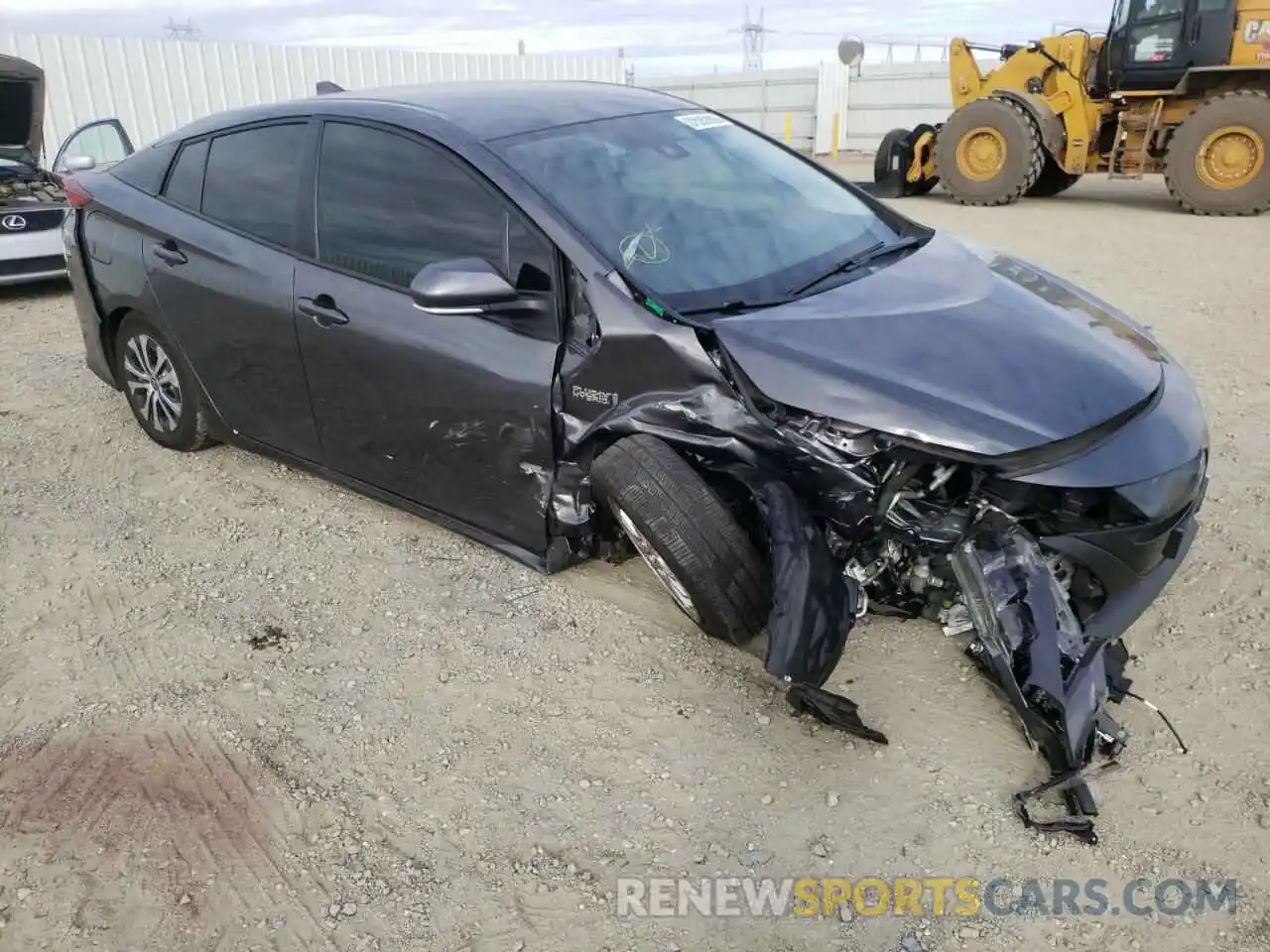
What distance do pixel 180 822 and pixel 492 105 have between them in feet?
8.35

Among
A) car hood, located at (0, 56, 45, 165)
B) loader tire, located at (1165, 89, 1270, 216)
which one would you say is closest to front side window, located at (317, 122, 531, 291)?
car hood, located at (0, 56, 45, 165)

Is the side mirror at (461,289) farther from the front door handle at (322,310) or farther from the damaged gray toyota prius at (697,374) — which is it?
the front door handle at (322,310)

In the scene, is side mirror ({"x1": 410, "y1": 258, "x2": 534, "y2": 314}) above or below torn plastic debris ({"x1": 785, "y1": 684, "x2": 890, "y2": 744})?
above

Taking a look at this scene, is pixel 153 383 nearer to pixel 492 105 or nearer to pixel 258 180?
pixel 258 180

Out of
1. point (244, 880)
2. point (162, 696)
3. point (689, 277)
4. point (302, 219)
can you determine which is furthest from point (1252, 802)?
point (302, 219)

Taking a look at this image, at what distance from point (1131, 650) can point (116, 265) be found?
4.36m

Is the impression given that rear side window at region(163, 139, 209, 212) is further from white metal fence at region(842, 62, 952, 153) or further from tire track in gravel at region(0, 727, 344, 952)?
white metal fence at region(842, 62, 952, 153)

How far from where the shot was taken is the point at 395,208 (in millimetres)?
3408

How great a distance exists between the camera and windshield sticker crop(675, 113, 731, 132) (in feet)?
→ 12.4

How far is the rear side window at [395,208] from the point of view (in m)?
3.19

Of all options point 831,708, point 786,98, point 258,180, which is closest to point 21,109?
point 258,180

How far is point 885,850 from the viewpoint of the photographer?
235 centimetres

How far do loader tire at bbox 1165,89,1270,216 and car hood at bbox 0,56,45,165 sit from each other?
38.0ft

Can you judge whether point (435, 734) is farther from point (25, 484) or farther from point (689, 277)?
point (25, 484)
